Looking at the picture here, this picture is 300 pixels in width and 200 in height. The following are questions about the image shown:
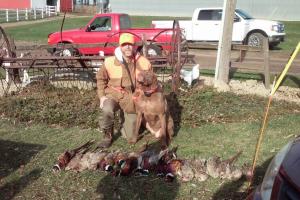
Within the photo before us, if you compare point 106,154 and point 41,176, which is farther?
point 106,154

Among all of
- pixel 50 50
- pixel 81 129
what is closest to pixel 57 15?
pixel 50 50

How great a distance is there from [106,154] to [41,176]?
792 mm

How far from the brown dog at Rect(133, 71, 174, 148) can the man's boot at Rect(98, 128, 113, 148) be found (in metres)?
0.36

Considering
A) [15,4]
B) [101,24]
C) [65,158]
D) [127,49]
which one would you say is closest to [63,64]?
[127,49]

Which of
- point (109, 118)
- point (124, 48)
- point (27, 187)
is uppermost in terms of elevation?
point (124, 48)

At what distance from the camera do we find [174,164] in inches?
202

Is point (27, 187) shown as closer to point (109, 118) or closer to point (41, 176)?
point (41, 176)

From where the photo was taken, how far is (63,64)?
9.13 m

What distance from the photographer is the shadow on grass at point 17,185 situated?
4.77 metres

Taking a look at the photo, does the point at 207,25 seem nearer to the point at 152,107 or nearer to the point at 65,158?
the point at 152,107

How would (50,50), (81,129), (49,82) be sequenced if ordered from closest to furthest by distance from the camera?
(81,129), (49,82), (50,50)

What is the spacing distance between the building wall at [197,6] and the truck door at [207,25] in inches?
831

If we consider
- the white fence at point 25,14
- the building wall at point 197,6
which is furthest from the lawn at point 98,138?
the building wall at point 197,6

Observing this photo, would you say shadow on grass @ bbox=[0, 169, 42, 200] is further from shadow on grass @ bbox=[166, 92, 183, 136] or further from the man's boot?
shadow on grass @ bbox=[166, 92, 183, 136]
